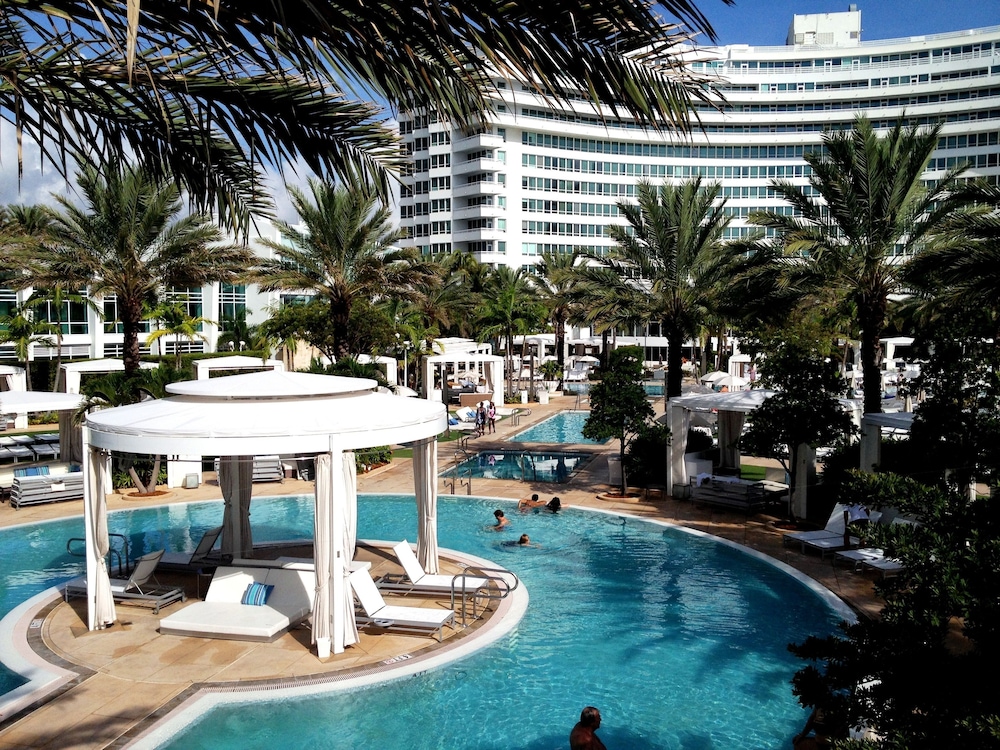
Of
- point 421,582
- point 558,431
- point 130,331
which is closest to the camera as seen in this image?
point 421,582

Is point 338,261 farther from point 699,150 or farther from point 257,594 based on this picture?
point 699,150

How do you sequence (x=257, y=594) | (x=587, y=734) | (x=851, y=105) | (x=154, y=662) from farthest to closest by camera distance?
(x=851, y=105) → (x=257, y=594) → (x=154, y=662) → (x=587, y=734)

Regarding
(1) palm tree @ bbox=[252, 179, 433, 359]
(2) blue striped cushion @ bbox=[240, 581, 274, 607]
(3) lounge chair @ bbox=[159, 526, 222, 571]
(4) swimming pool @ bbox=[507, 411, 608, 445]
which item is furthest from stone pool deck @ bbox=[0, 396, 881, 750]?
(4) swimming pool @ bbox=[507, 411, 608, 445]

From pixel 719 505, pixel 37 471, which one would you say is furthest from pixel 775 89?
pixel 37 471

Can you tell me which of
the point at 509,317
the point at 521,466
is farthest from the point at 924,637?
the point at 509,317

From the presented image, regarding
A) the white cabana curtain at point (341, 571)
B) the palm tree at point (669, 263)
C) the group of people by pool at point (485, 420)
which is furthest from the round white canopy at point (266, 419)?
the group of people by pool at point (485, 420)

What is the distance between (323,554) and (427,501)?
3232 millimetres

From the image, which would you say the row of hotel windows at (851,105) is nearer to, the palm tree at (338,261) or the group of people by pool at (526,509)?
the palm tree at (338,261)

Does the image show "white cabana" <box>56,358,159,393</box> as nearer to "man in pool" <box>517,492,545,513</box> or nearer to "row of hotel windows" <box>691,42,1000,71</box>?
"man in pool" <box>517,492,545,513</box>

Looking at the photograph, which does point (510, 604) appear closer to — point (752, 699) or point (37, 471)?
point (752, 699)

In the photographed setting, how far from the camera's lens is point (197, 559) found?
13500 mm

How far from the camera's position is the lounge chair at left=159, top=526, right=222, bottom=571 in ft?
43.9

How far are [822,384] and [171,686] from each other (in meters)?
12.9

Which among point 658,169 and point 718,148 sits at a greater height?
point 718,148
